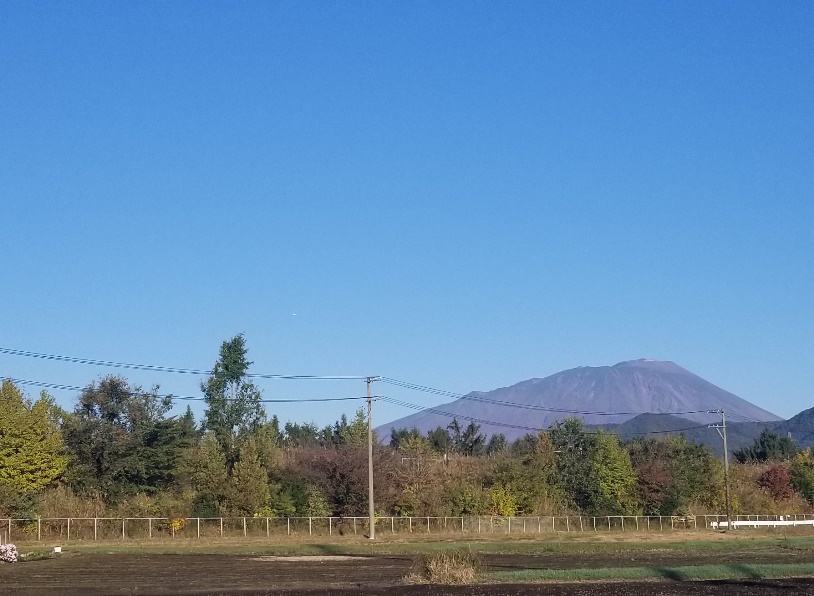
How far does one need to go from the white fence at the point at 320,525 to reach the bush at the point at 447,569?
106ft

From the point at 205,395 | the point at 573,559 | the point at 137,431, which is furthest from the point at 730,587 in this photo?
the point at 205,395

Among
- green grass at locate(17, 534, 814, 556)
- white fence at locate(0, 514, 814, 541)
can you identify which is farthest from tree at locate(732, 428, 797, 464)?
green grass at locate(17, 534, 814, 556)

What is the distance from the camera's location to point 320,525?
6588cm

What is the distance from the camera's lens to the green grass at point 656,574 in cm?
3316

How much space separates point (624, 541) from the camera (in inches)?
2356

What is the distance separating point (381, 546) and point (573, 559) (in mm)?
14511

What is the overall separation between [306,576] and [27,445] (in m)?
37.5

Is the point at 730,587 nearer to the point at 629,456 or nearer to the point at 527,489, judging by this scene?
the point at 527,489

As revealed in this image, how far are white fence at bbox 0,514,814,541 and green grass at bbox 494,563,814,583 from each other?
31600 mm

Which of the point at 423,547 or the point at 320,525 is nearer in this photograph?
the point at 423,547

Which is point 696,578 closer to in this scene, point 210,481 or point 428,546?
point 428,546

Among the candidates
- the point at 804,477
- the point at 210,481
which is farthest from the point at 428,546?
the point at 804,477

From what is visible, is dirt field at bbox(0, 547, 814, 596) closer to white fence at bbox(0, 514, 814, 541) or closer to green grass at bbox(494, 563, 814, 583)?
green grass at bbox(494, 563, 814, 583)

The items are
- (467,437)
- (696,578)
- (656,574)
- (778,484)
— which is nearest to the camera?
(696,578)
